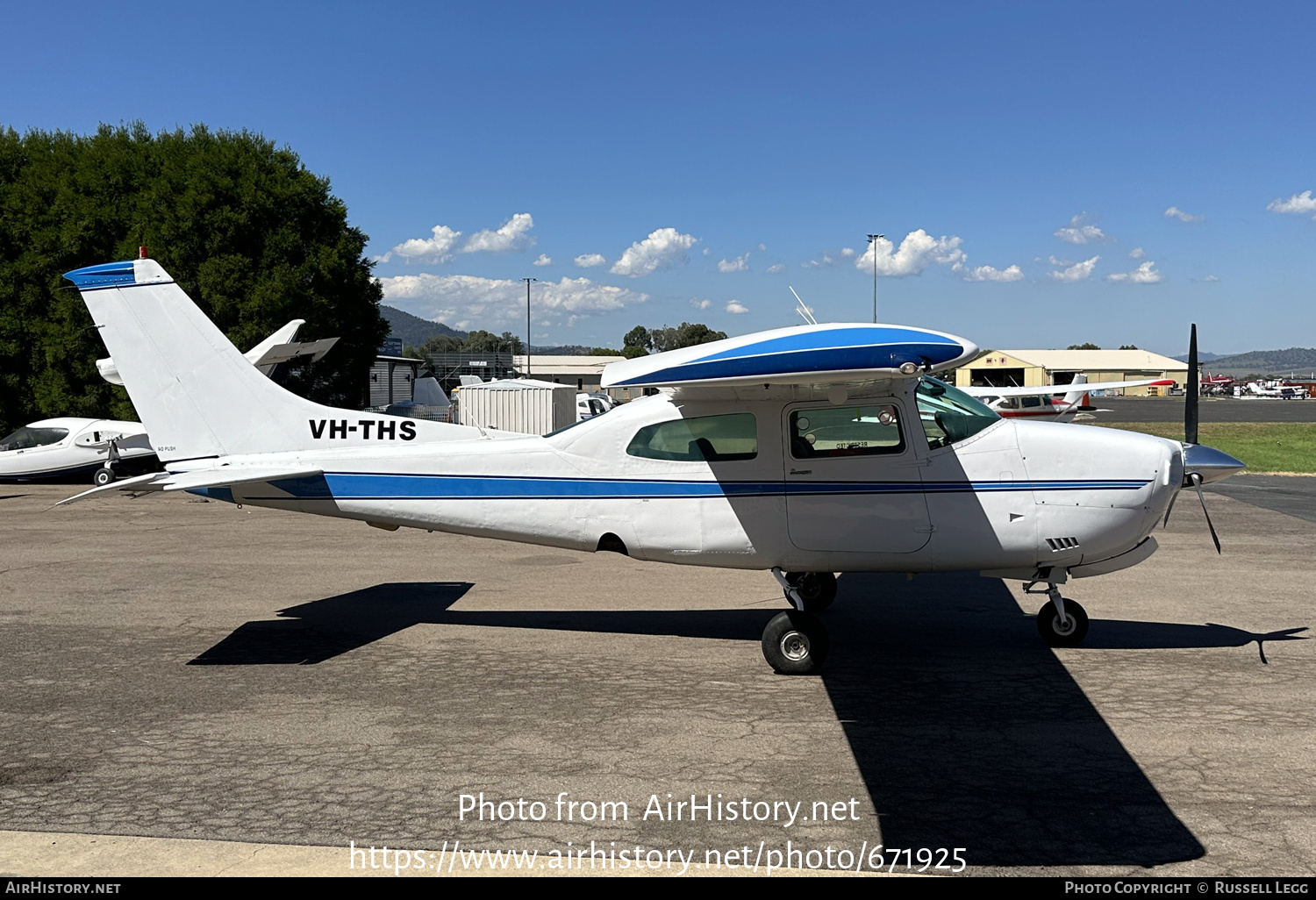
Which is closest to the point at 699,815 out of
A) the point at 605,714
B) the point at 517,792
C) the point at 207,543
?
the point at 517,792

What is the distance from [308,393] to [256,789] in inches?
1112

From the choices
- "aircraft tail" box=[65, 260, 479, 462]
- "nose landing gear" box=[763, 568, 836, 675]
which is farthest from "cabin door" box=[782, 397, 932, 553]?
"aircraft tail" box=[65, 260, 479, 462]

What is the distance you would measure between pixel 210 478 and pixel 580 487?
2.94 metres

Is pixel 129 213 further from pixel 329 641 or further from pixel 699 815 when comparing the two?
pixel 699 815

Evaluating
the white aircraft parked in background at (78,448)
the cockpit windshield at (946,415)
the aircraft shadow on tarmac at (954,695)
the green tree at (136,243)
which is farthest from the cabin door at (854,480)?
the green tree at (136,243)

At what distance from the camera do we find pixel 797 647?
6.79 metres

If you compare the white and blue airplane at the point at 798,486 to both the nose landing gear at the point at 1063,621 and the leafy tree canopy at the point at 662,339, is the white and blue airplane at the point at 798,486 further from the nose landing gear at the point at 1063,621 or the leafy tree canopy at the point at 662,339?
the leafy tree canopy at the point at 662,339

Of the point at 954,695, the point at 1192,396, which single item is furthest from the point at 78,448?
the point at 1192,396

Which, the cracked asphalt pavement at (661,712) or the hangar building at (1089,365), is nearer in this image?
the cracked asphalt pavement at (661,712)

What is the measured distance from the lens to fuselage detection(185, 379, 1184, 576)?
700cm

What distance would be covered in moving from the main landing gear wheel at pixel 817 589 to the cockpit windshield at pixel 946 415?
7.00 ft

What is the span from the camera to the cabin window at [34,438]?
69.1 feet

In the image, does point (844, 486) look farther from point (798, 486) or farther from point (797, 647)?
point (797, 647)

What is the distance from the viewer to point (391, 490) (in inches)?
305
